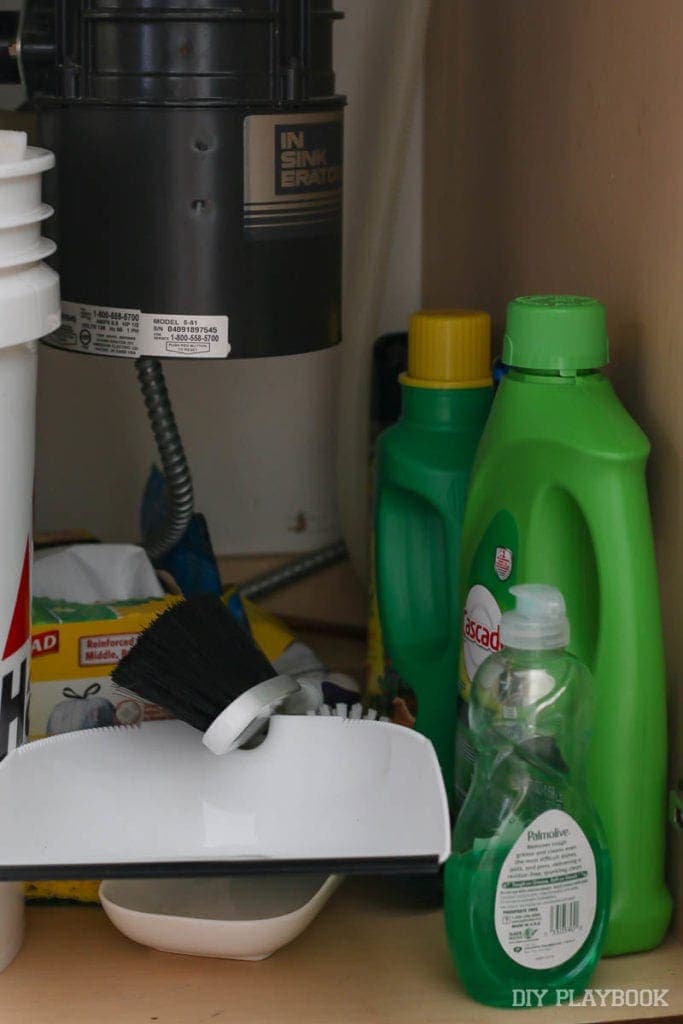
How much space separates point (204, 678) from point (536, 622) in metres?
0.17

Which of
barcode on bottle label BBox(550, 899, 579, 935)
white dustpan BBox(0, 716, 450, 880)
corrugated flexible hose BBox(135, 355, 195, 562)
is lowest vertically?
barcode on bottle label BBox(550, 899, 579, 935)

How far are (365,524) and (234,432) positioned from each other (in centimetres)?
13

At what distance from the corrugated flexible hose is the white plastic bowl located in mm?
300

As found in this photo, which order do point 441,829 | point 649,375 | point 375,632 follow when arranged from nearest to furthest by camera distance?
point 441,829 → point 649,375 → point 375,632

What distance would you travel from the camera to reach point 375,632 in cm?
93

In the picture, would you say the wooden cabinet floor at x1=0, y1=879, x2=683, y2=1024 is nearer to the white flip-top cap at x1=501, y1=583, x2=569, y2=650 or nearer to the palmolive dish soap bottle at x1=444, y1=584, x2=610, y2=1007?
the palmolive dish soap bottle at x1=444, y1=584, x2=610, y2=1007

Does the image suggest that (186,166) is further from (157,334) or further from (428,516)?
(428,516)

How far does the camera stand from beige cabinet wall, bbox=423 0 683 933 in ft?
2.32

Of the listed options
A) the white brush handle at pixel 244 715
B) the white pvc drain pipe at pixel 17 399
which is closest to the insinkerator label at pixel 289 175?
the white pvc drain pipe at pixel 17 399

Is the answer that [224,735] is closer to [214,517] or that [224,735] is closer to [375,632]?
[375,632]

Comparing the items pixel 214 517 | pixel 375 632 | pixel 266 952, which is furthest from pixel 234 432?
pixel 266 952

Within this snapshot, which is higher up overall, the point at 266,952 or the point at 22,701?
the point at 22,701

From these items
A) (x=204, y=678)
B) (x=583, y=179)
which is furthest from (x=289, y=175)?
(x=204, y=678)

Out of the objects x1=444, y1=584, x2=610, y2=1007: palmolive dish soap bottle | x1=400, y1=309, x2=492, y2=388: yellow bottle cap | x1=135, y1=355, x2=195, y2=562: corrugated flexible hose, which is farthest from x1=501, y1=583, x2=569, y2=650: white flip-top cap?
x1=135, y1=355, x2=195, y2=562: corrugated flexible hose
